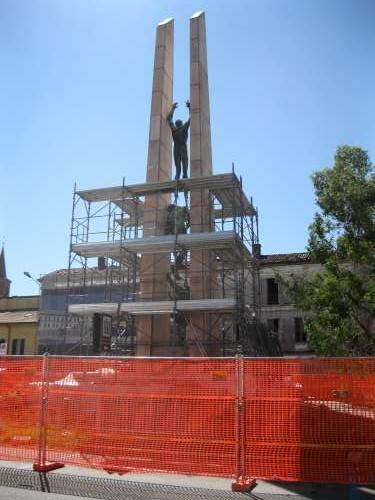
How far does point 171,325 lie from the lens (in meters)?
20.8

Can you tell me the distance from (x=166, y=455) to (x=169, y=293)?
13449 millimetres

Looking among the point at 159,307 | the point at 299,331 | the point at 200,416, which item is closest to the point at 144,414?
the point at 200,416

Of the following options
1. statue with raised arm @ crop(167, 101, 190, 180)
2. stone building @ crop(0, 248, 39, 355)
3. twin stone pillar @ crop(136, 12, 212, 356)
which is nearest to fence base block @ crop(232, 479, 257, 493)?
twin stone pillar @ crop(136, 12, 212, 356)

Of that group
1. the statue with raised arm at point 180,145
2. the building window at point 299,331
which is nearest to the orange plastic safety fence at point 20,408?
the statue with raised arm at point 180,145

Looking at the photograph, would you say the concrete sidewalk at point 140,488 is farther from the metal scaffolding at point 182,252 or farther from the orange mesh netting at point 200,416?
the metal scaffolding at point 182,252

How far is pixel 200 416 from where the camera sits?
317 inches

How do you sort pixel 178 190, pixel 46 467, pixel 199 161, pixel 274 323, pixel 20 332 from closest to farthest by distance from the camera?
pixel 46 467, pixel 178 190, pixel 199 161, pixel 274 323, pixel 20 332

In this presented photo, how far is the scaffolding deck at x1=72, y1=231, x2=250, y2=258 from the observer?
63.0 feet

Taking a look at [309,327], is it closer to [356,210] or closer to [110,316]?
[356,210]

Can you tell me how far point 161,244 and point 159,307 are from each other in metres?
2.46

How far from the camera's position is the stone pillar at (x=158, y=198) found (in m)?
20.7

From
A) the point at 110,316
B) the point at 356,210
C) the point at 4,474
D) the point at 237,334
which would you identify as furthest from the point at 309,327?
the point at 4,474

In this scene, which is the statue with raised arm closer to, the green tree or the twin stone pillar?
the twin stone pillar

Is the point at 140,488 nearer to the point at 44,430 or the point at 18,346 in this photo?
the point at 44,430
